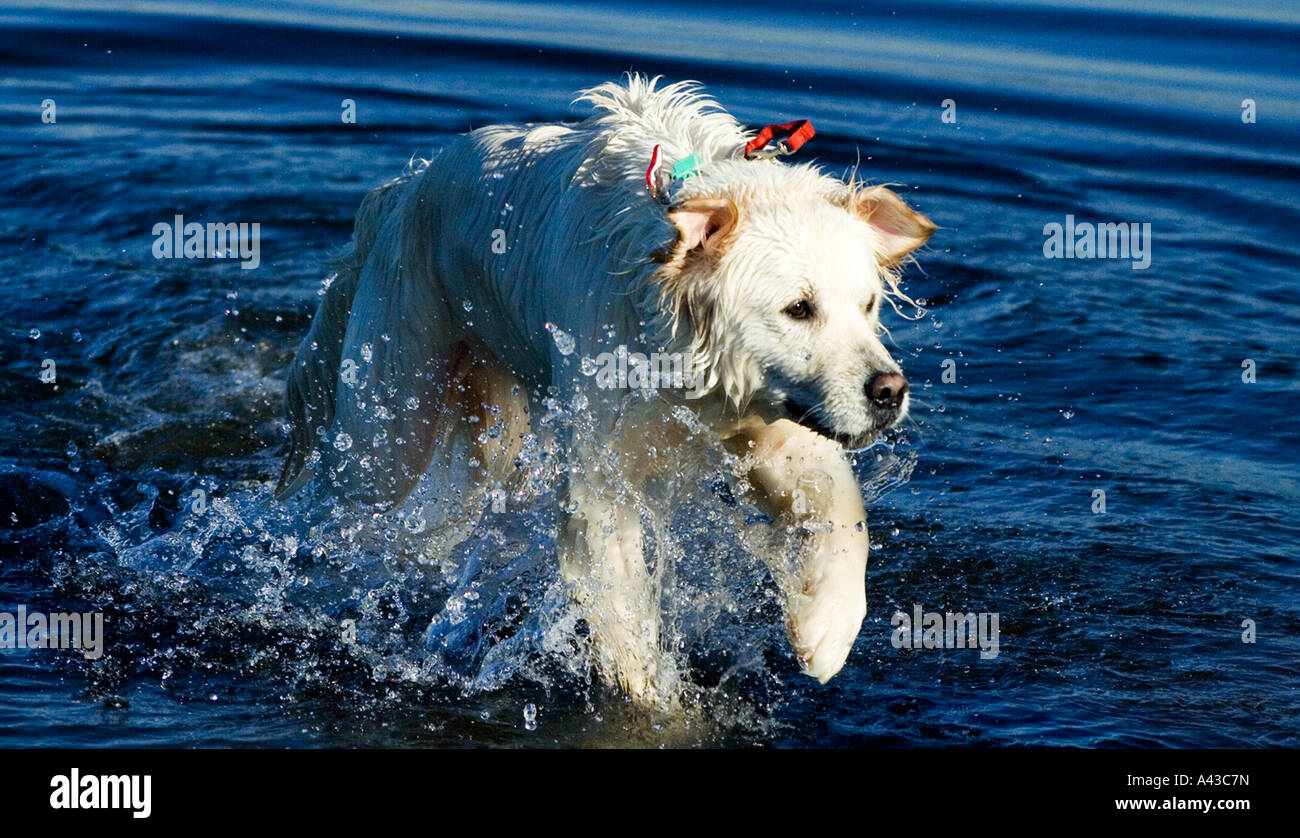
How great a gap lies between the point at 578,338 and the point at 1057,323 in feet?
15.7

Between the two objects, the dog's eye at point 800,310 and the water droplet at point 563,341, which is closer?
the dog's eye at point 800,310

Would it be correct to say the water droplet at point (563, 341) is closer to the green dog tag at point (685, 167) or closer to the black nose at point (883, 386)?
the green dog tag at point (685, 167)

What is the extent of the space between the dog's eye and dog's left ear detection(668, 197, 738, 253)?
295mm

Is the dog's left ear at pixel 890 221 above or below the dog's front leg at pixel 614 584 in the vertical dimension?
above

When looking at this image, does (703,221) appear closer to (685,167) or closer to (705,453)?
(685,167)

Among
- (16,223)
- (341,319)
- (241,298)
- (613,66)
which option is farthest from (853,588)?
(613,66)

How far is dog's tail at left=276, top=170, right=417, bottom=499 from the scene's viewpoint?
20.6 feet
